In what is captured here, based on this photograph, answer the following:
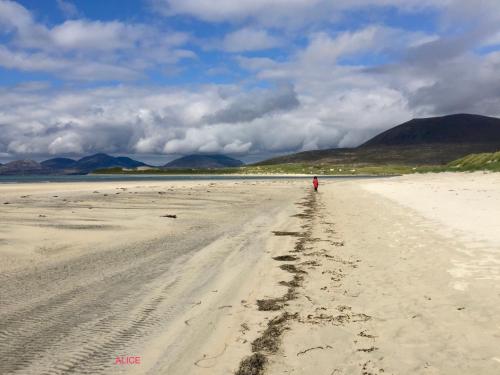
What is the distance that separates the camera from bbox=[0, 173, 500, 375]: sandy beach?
234 inches

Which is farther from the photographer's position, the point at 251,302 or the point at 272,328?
the point at 251,302

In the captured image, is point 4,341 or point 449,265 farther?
point 449,265

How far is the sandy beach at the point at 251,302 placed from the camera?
5.95 m

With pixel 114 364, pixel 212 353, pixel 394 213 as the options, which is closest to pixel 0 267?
pixel 114 364

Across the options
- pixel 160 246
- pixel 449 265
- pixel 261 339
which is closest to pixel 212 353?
Result: pixel 261 339

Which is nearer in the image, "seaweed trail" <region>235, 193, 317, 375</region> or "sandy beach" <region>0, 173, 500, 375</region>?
"seaweed trail" <region>235, 193, 317, 375</region>

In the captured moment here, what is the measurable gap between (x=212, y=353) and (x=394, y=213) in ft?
66.8

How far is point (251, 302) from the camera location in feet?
28.5

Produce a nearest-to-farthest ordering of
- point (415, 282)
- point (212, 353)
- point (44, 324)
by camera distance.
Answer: point (212, 353) → point (44, 324) → point (415, 282)

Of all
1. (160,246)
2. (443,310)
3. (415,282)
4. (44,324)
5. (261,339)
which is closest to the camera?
(261,339)

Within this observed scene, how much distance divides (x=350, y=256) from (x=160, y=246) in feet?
23.0

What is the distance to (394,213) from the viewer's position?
2422cm

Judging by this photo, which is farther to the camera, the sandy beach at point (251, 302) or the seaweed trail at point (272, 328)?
the sandy beach at point (251, 302)

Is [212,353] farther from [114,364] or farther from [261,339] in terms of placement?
[114,364]
